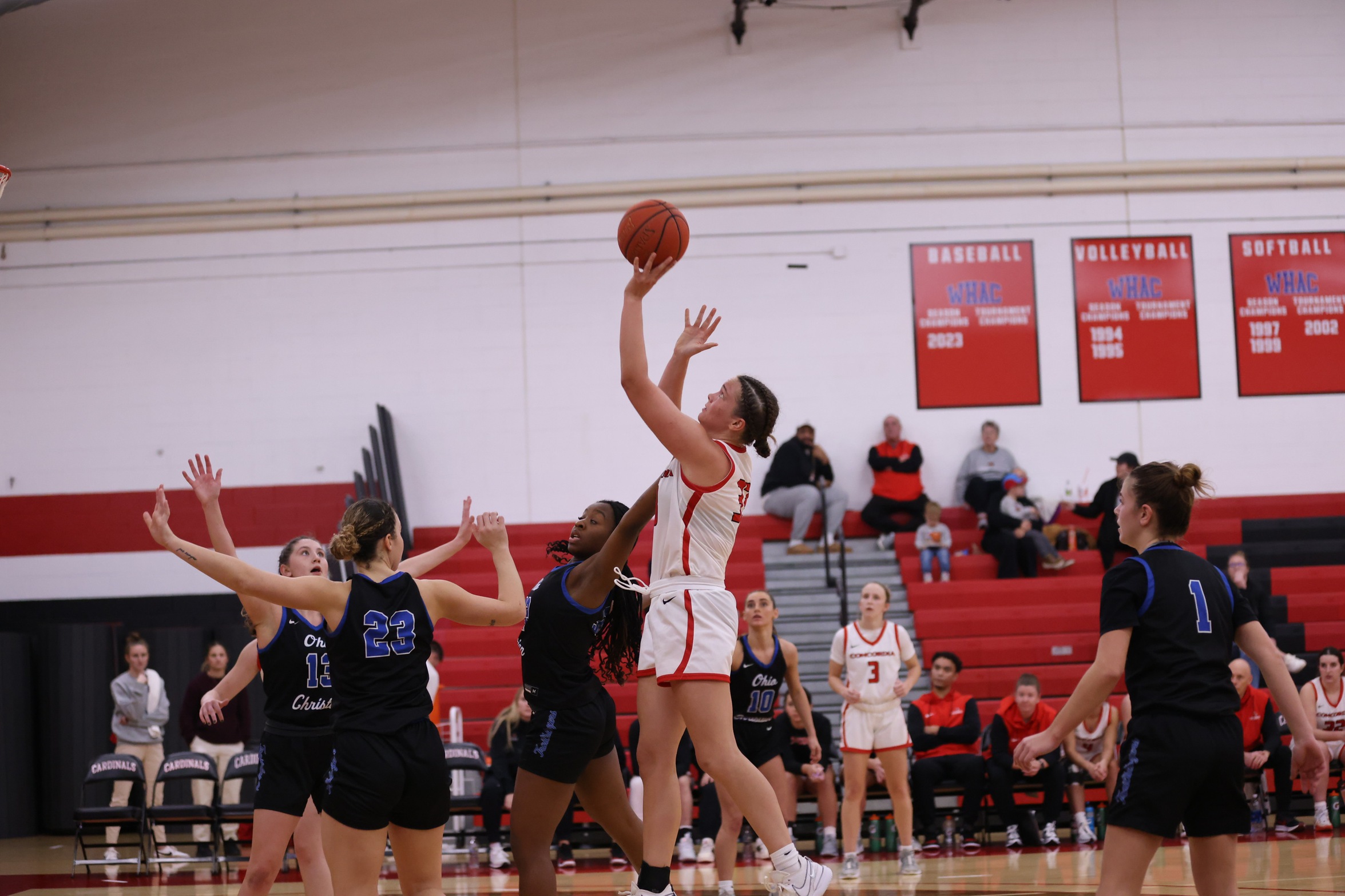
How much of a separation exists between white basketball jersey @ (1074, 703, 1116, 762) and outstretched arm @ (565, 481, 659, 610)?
20.0 feet

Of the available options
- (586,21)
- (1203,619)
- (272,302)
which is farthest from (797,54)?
(1203,619)

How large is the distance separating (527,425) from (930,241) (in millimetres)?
5069

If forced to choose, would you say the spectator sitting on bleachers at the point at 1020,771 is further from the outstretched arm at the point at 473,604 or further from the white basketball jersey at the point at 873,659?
the outstretched arm at the point at 473,604

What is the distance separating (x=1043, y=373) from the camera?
1380 centimetres

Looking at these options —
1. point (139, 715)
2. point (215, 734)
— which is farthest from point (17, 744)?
point (215, 734)

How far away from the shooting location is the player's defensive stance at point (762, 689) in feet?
24.2

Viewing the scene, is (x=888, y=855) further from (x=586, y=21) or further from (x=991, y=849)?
(x=586, y=21)

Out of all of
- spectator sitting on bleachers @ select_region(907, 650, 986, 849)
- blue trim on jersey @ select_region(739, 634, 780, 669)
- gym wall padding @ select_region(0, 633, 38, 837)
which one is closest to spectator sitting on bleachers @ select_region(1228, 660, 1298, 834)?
spectator sitting on bleachers @ select_region(907, 650, 986, 849)

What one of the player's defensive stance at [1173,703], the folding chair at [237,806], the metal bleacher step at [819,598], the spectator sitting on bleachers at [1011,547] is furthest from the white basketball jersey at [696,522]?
the spectator sitting on bleachers at [1011,547]

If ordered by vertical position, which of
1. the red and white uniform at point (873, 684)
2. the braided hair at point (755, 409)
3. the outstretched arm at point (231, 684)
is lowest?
the red and white uniform at point (873, 684)

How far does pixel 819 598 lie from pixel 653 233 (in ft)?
27.5

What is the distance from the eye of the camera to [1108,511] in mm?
12453

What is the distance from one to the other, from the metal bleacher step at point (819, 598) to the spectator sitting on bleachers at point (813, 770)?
1840 millimetres

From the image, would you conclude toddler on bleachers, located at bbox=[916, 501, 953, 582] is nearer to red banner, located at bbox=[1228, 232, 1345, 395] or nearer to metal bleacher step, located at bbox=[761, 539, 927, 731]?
metal bleacher step, located at bbox=[761, 539, 927, 731]
